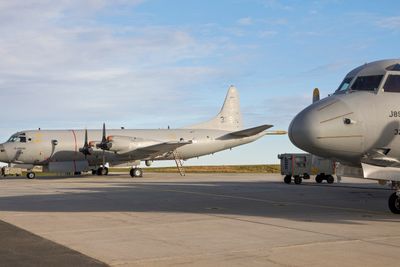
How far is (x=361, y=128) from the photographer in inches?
469

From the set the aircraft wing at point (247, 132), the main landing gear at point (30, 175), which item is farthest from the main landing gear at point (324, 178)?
the main landing gear at point (30, 175)

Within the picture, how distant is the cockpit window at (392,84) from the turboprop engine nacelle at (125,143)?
109 ft

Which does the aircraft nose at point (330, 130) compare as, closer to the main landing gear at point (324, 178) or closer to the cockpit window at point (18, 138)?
the main landing gear at point (324, 178)

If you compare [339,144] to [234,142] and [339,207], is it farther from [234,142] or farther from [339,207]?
[234,142]

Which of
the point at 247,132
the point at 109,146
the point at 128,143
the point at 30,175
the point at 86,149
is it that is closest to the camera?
the point at 109,146

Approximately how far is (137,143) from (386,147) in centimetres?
3440

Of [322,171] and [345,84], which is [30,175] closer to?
[322,171]

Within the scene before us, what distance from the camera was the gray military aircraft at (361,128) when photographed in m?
11.7

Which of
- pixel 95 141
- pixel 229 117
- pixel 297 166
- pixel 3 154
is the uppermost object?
pixel 229 117

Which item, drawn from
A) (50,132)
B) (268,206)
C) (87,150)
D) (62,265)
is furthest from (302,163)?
(62,265)

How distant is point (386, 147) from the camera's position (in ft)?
39.8

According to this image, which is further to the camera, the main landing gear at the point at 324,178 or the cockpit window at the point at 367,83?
the main landing gear at the point at 324,178

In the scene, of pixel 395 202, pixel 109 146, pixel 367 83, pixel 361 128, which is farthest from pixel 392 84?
pixel 109 146

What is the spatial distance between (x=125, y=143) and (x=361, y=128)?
34.0 m
